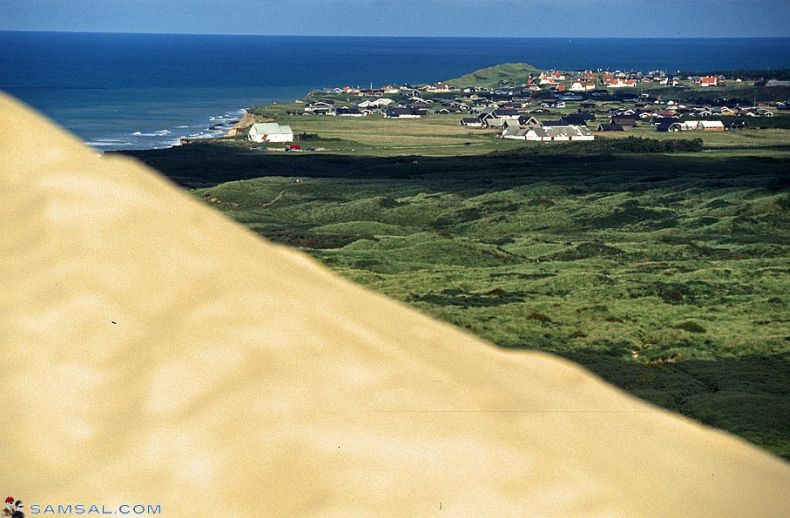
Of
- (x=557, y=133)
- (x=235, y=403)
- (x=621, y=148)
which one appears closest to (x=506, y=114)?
(x=557, y=133)

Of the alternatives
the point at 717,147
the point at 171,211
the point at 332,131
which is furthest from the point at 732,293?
the point at 332,131

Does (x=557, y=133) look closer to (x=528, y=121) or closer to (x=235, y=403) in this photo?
(x=528, y=121)

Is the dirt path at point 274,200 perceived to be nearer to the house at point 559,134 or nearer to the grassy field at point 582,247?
the grassy field at point 582,247

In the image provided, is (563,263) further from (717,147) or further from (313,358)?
(717,147)

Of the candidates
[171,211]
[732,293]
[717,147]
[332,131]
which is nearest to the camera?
[171,211]

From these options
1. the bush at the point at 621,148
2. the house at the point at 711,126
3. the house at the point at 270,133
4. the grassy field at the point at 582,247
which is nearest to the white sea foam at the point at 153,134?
the house at the point at 270,133

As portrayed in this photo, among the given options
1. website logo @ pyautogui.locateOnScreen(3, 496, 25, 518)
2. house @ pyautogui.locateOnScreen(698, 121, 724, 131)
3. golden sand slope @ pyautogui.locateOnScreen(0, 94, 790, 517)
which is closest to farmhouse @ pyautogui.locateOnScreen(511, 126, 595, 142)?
house @ pyautogui.locateOnScreen(698, 121, 724, 131)
